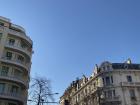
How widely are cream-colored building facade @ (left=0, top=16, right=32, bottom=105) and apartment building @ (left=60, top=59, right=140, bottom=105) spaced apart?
17.2 meters

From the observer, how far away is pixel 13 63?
137 feet

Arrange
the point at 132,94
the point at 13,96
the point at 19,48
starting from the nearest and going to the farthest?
the point at 13,96
the point at 19,48
the point at 132,94

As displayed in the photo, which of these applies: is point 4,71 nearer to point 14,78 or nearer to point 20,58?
point 14,78

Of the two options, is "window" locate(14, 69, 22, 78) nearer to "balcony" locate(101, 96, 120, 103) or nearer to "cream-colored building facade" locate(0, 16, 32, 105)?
"cream-colored building facade" locate(0, 16, 32, 105)

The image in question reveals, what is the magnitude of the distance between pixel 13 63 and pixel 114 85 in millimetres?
25368

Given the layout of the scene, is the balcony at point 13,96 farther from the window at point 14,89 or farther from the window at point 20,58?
the window at point 20,58

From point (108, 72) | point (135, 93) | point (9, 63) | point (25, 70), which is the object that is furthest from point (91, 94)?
point (9, 63)

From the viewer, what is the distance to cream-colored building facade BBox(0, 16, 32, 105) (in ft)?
131

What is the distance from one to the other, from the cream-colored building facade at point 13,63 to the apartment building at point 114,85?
17180mm

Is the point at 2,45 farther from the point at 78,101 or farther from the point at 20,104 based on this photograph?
the point at 78,101

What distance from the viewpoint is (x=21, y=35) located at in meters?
45.4

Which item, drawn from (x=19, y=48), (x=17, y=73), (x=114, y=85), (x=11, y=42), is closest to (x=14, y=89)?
(x=17, y=73)

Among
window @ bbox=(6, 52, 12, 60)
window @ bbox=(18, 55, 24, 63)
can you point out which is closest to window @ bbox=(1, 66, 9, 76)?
window @ bbox=(6, 52, 12, 60)

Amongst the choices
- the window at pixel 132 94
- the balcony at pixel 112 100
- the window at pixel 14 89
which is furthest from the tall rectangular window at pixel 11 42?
the window at pixel 132 94
